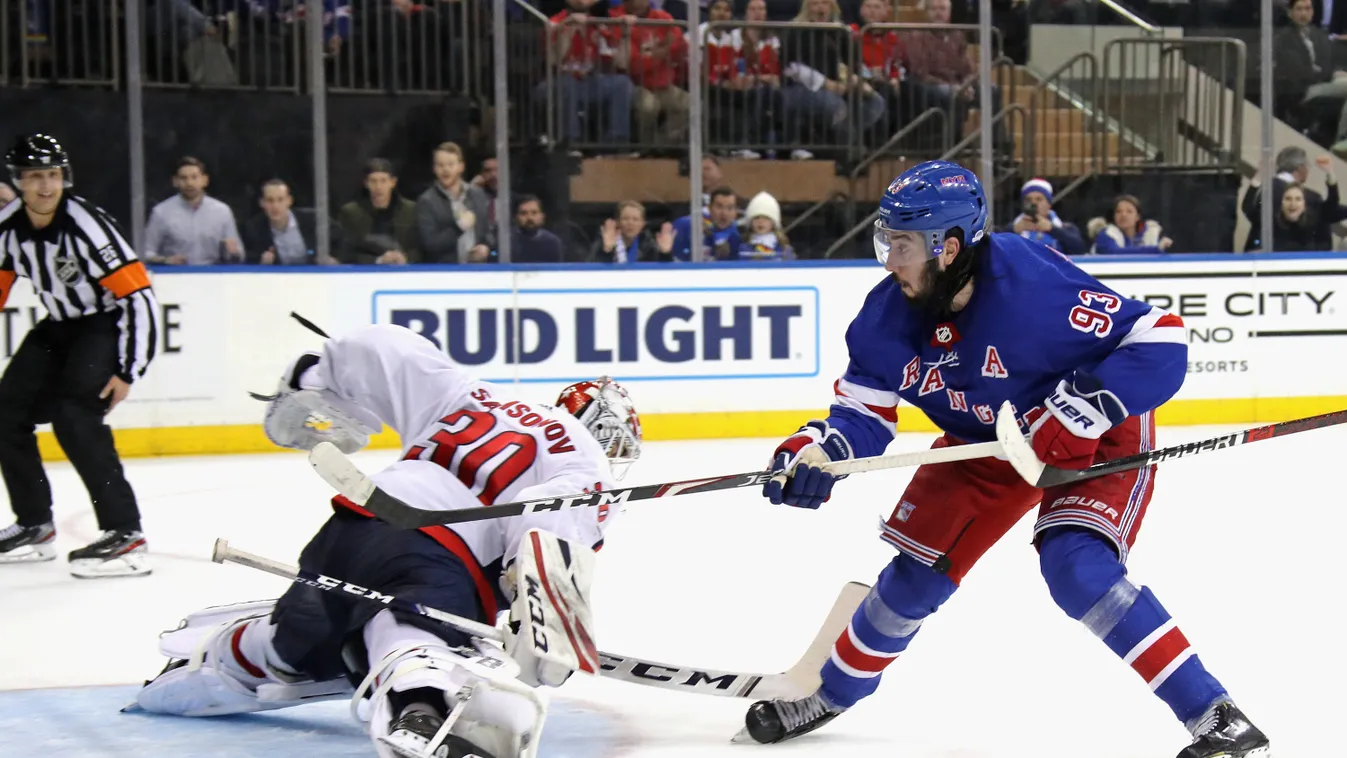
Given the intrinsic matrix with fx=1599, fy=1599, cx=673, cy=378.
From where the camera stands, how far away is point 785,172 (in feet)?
26.8

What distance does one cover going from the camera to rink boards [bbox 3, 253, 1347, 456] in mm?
7387

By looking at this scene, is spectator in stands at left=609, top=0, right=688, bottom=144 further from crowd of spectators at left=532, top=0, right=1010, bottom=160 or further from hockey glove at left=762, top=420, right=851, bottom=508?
hockey glove at left=762, top=420, right=851, bottom=508

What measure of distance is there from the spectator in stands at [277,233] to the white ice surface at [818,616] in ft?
4.36

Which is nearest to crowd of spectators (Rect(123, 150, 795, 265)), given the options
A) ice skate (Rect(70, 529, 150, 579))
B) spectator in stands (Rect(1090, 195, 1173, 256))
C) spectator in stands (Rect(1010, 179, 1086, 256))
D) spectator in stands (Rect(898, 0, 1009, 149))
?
spectator in stands (Rect(898, 0, 1009, 149))

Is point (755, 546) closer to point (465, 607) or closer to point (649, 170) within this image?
point (465, 607)

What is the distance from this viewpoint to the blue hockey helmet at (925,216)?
2.73 meters

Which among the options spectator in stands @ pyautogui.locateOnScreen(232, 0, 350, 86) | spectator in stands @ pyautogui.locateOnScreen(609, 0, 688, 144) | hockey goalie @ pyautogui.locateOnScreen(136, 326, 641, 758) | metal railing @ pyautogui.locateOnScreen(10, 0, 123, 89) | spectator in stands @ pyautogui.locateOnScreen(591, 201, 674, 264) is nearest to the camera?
hockey goalie @ pyautogui.locateOnScreen(136, 326, 641, 758)

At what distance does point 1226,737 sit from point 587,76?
6.07 meters

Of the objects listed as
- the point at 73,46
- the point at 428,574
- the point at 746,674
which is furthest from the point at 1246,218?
the point at 428,574

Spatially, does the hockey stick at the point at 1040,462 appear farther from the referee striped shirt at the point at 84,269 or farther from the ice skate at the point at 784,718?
the referee striped shirt at the point at 84,269

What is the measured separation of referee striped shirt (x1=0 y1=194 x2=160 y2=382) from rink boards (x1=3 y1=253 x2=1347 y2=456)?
2567 mm

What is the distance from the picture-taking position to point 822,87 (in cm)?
839

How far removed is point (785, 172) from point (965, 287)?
548 centimetres

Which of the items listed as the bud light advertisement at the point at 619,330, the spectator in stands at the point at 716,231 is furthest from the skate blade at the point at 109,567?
the spectator in stands at the point at 716,231
